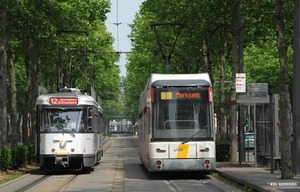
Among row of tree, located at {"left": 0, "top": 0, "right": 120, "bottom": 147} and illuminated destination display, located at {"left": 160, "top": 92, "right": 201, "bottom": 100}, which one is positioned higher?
row of tree, located at {"left": 0, "top": 0, "right": 120, "bottom": 147}

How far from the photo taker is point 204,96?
2448cm

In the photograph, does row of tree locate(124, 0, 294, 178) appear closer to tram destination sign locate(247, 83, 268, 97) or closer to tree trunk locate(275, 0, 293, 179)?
tree trunk locate(275, 0, 293, 179)

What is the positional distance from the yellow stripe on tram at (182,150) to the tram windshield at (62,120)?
572 cm

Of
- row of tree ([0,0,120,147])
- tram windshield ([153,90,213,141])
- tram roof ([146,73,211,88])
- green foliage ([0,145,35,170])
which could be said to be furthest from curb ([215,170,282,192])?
row of tree ([0,0,120,147])

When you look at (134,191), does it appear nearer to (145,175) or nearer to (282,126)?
(282,126)

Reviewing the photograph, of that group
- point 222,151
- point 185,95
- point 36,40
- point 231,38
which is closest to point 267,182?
point 185,95

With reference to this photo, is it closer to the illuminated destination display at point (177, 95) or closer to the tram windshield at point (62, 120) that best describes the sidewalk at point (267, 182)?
the illuminated destination display at point (177, 95)

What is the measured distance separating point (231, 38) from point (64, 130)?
15263mm

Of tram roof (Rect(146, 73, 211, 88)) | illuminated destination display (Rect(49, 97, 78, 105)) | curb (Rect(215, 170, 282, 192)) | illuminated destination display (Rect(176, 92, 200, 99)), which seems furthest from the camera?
illuminated destination display (Rect(49, 97, 78, 105))

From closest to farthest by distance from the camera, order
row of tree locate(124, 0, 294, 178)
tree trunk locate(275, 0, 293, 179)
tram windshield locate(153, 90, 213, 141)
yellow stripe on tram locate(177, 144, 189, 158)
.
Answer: tree trunk locate(275, 0, 293, 179) → row of tree locate(124, 0, 294, 178) → yellow stripe on tram locate(177, 144, 189, 158) → tram windshield locate(153, 90, 213, 141)

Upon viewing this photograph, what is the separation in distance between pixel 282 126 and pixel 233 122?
9.34m

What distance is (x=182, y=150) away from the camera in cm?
2403

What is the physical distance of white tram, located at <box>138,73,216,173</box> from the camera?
2402 centimetres

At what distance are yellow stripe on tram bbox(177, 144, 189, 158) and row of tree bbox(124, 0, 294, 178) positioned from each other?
135 inches
